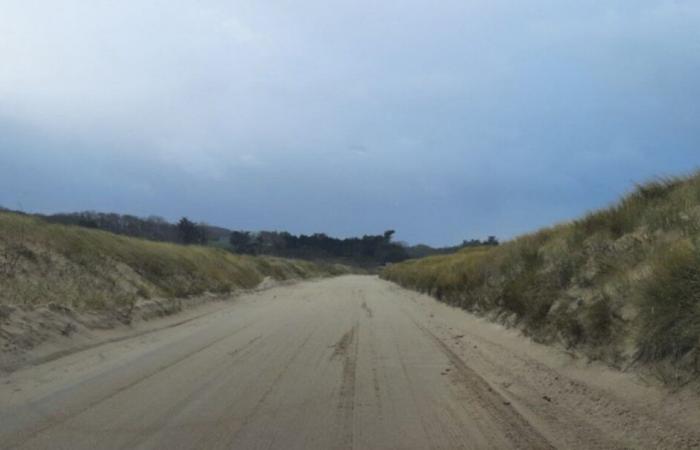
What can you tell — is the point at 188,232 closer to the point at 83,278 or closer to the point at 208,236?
the point at 208,236

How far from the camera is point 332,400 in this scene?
29.3 feet

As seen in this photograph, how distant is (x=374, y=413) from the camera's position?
27.0 ft

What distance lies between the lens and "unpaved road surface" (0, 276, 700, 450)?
706 centimetres

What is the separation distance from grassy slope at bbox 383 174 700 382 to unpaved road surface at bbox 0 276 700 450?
0.52 m

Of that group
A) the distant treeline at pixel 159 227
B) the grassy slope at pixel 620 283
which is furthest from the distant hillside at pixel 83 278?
the distant treeline at pixel 159 227

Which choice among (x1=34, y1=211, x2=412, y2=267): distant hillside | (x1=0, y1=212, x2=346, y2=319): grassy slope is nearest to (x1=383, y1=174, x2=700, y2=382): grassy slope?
(x1=0, y1=212, x2=346, y2=319): grassy slope

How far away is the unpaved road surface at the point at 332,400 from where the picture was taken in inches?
278

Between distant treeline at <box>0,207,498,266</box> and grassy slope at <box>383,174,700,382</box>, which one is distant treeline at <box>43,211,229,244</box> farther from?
grassy slope at <box>383,174,700,382</box>

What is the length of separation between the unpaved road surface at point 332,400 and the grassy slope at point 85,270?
5.05 metres

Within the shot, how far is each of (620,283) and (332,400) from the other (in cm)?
521

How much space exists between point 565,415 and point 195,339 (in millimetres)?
9685

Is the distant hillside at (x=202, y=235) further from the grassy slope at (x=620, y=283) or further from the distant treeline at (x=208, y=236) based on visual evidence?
the grassy slope at (x=620, y=283)

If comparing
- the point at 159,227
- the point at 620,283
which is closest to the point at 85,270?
the point at 620,283

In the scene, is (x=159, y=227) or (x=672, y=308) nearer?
(x=672, y=308)
